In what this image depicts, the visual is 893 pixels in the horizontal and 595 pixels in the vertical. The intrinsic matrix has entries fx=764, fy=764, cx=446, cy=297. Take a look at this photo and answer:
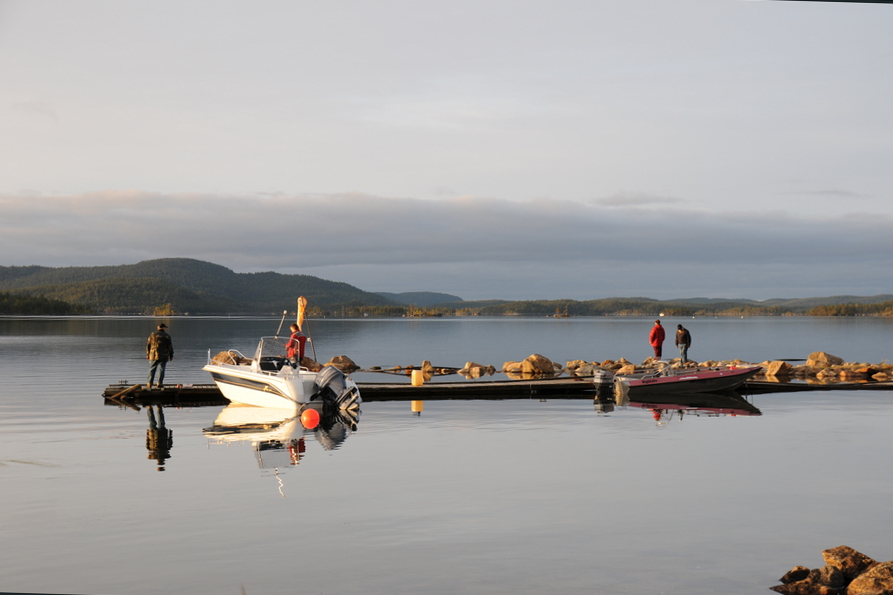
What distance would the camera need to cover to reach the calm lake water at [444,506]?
8.89 metres

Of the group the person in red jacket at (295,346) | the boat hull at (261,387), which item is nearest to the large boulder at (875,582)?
the boat hull at (261,387)

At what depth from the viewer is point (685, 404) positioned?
28.0 metres

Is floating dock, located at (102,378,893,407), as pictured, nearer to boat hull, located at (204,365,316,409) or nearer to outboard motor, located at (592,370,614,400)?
outboard motor, located at (592,370,614,400)

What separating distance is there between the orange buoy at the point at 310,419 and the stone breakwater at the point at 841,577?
48.8 ft

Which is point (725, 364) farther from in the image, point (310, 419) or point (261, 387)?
point (310, 419)

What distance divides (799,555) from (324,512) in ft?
21.7

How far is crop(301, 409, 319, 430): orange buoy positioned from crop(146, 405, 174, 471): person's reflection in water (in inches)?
141

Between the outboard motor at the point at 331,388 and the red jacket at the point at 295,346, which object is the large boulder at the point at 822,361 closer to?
the outboard motor at the point at 331,388

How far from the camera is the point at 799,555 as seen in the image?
31.7 feet

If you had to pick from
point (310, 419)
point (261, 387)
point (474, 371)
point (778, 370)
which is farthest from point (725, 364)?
point (310, 419)

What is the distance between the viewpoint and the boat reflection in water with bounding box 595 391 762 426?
25.2 m

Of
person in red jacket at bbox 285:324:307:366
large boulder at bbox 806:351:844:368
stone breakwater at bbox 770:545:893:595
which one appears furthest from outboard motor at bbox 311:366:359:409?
large boulder at bbox 806:351:844:368

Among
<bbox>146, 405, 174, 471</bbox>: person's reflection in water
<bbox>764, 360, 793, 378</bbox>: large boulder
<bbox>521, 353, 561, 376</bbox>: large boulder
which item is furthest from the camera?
<bbox>521, 353, 561, 376</bbox>: large boulder

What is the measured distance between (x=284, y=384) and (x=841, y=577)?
17448 millimetres
